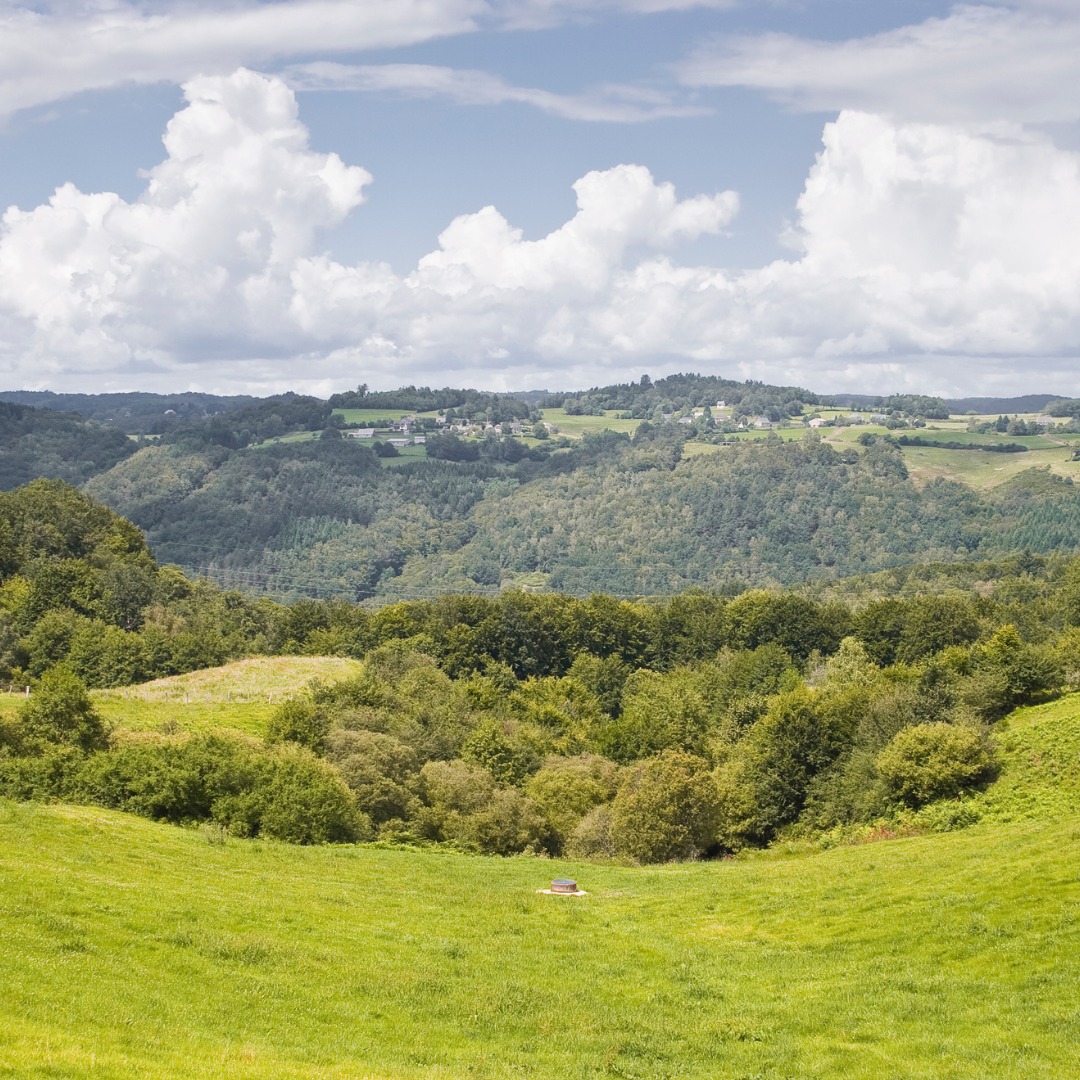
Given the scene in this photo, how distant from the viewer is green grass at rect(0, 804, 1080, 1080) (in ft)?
60.6

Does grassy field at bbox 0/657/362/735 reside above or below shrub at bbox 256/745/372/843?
below

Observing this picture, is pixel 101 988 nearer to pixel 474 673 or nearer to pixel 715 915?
pixel 715 915

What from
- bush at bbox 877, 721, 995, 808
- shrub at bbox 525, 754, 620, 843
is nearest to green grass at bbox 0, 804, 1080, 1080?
bush at bbox 877, 721, 995, 808

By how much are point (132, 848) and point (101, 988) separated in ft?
49.7

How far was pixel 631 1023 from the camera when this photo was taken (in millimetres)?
21719

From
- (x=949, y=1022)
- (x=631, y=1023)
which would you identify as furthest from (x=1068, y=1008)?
(x=631, y=1023)

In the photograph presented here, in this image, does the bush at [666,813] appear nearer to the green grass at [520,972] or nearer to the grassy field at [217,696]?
the green grass at [520,972]

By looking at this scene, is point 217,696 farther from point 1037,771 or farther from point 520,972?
point 520,972

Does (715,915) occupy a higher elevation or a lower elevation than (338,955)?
lower

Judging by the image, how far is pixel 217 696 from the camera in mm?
79125

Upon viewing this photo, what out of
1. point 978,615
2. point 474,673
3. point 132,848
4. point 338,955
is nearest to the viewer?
point 338,955

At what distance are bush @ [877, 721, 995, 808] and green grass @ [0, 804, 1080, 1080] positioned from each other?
56.0ft

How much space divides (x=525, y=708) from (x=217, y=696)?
882 inches

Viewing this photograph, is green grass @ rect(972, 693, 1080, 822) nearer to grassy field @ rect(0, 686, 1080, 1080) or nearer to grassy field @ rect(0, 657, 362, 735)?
grassy field @ rect(0, 686, 1080, 1080)
